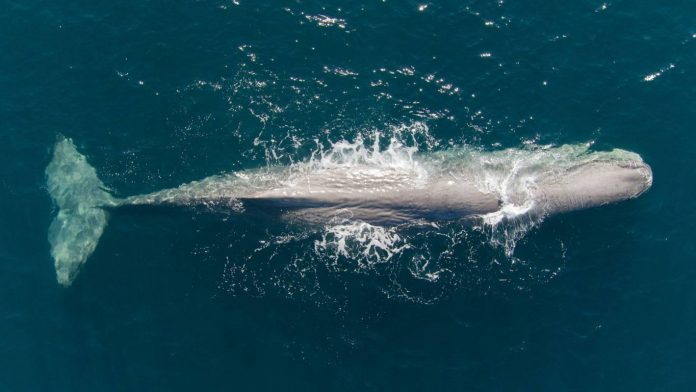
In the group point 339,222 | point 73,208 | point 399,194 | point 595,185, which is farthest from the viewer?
point 73,208

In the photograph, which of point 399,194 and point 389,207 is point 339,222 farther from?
point 399,194

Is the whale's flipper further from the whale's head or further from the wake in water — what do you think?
the whale's head

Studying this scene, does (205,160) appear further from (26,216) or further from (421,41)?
(421,41)

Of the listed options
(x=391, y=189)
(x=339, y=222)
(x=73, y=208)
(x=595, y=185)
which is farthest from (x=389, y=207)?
(x=73, y=208)

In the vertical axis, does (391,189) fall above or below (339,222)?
above

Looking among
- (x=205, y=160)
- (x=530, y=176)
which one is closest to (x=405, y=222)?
(x=530, y=176)

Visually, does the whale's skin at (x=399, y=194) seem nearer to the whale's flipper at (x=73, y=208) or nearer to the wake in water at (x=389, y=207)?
the wake in water at (x=389, y=207)
